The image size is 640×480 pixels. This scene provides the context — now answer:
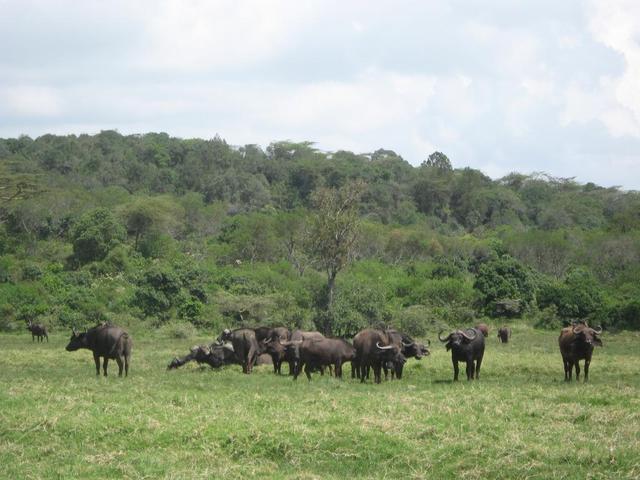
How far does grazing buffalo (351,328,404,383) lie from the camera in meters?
23.6

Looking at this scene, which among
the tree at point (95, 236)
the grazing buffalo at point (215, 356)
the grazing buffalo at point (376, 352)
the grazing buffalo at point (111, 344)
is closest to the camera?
the grazing buffalo at point (376, 352)

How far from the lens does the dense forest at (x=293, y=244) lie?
49.4 m

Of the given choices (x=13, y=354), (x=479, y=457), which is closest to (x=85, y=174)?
(x=13, y=354)

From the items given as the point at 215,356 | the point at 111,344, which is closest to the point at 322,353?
the point at 215,356

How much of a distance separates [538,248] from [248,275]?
26.6 metres

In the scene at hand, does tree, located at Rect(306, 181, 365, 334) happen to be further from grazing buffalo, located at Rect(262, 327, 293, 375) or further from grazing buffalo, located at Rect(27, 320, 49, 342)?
grazing buffalo, located at Rect(262, 327, 293, 375)

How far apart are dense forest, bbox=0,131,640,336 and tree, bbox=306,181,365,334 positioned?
103 millimetres

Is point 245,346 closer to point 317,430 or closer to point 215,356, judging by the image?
point 215,356

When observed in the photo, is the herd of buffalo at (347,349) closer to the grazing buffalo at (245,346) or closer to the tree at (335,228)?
the grazing buffalo at (245,346)

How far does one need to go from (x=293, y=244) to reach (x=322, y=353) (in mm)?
49928

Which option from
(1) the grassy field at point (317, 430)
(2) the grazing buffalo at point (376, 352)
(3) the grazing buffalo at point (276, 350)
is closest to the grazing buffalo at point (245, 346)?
A: (3) the grazing buffalo at point (276, 350)

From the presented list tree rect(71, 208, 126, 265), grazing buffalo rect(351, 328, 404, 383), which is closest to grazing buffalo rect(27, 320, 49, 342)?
tree rect(71, 208, 126, 265)

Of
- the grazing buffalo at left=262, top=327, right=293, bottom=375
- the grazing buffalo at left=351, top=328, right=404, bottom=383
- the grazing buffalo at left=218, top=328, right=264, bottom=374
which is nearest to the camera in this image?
the grazing buffalo at left=351, top=328, right=404, bottom=383

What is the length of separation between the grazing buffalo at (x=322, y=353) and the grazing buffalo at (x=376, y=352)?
0.31m
